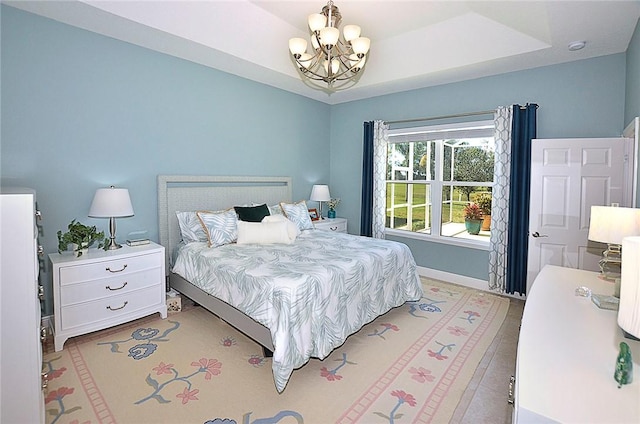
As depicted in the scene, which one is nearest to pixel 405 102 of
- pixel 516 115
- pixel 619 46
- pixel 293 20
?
pixel 516 115

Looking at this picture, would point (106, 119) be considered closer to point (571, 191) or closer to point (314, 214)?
point (314, 214)

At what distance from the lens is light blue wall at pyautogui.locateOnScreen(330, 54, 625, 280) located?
334 cm

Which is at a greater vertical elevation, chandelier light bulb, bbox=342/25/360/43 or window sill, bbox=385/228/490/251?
chandelier light bulb, bbox=342/25/360/43

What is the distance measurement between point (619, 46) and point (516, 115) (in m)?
0.99

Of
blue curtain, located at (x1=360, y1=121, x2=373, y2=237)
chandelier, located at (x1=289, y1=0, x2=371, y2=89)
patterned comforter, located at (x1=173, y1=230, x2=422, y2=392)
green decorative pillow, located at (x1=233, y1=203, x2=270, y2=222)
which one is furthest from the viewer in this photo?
blue curtain, located at (x1=360, y1=121, x2=373, y2=237)

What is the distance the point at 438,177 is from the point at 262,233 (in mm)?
2661

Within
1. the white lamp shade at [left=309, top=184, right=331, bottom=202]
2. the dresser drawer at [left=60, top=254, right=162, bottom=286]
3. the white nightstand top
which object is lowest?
the dresser drawer at [left=60, top=254, right=162, bottom=286]

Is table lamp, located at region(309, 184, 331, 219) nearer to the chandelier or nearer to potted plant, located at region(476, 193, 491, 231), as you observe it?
potted plant, located at region(476, 193, 491, 231)

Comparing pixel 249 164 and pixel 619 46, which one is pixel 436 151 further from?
pixel 249 164

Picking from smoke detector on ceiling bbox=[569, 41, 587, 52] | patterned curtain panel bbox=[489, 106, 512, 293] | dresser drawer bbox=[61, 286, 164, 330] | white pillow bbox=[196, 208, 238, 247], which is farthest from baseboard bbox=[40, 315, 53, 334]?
smoke detector on ceiling bbox=[569, 41, 587, 52]

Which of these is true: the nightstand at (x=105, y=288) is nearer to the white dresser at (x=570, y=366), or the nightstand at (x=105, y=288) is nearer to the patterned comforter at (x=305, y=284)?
the patterned comforter at (x=305, y=284)

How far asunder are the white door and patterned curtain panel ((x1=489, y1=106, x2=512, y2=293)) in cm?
38

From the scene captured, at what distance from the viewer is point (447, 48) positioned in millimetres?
3717

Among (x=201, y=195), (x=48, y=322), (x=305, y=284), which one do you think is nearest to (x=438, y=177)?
(x=305, y=284)
